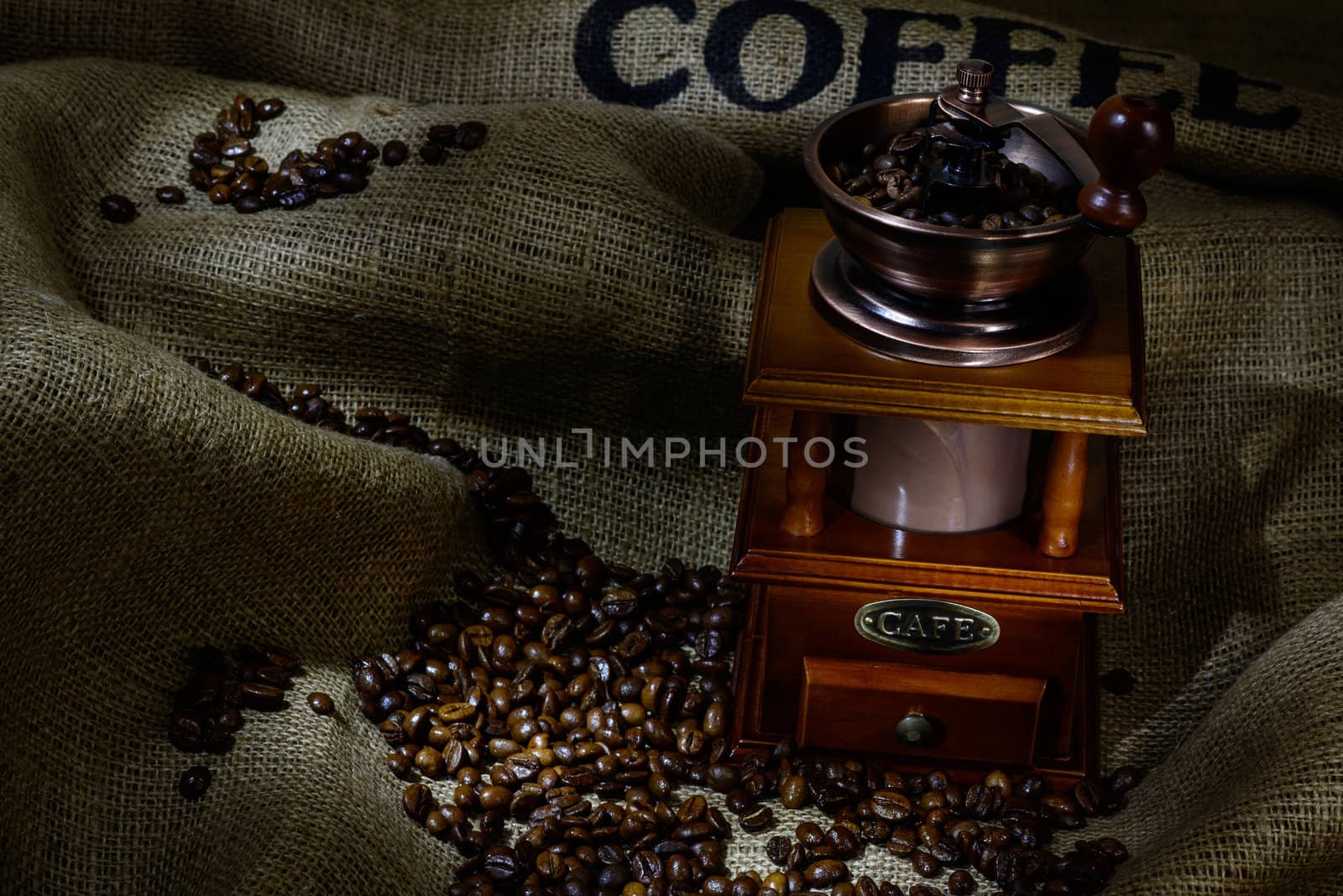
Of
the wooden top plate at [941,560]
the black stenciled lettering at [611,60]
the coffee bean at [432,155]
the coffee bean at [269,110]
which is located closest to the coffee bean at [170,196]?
the coffee bean at [269,110]

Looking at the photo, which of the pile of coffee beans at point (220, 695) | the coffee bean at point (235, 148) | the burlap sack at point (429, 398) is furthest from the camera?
the coffee bean at point (235, 148)

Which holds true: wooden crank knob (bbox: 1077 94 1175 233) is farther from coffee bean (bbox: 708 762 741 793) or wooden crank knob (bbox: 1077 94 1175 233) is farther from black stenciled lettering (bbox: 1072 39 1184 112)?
black stenciled lettering (bbox: 1072 39 1184 112)

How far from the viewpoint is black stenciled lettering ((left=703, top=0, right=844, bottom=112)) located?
228 cm

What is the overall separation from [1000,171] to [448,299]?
871 mm

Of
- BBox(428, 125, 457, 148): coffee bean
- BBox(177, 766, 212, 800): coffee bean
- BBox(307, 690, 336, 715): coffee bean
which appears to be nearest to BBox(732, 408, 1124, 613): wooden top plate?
BBox(307, 690, 336, 715): coffee bean

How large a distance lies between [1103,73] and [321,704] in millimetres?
1518

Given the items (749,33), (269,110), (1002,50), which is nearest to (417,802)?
(269,110)

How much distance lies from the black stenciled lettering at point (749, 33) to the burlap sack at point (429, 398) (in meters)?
0.02

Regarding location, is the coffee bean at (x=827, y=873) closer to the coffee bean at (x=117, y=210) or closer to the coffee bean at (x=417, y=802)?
the coffee bean at (x=417, y=802)

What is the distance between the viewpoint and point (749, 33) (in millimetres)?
2287

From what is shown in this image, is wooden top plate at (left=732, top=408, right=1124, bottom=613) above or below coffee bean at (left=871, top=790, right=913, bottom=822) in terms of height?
above

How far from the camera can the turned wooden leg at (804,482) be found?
1.57 m

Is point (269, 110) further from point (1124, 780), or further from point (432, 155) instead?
point (1124, 780)

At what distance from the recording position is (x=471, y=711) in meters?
1.81
